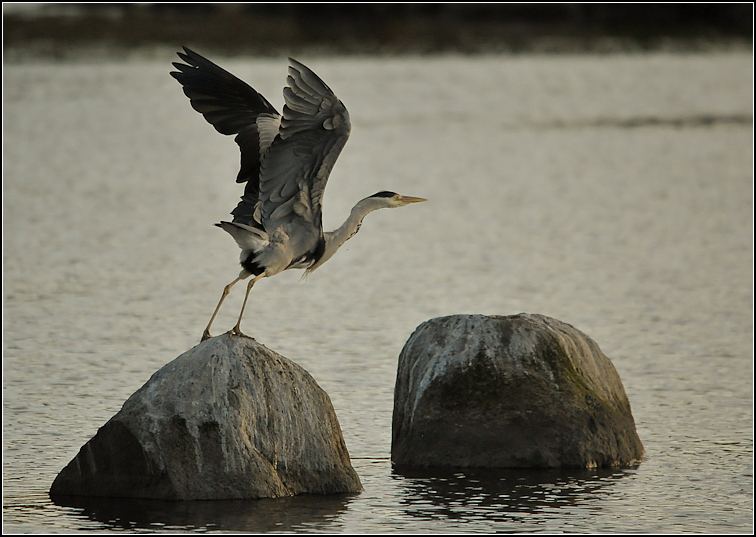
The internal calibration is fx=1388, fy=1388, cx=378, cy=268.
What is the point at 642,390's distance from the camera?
13039mm

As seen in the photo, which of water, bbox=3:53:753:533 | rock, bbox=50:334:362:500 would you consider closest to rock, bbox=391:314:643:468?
water, bbox=3:53:753:533

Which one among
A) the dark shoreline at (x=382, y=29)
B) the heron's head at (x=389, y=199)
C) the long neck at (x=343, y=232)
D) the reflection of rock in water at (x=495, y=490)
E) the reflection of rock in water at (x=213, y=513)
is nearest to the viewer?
the reflection of rock in water at (x=213, y=513)

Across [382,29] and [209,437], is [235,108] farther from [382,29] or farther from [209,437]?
[382,29]

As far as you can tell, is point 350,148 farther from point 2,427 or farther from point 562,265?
point 2,427

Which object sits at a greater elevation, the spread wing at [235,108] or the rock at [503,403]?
the spread wing at [235,108]

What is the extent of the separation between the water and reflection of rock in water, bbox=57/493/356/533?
0.02 meters

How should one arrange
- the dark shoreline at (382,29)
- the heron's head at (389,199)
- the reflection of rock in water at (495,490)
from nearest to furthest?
the reflection of rock in water at (495,490) → the heron's head at (389,199) → the dark shoreline at (382,29)

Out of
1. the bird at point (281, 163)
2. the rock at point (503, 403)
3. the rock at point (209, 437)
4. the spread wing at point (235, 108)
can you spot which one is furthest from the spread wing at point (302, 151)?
the rock at point (503, 403)

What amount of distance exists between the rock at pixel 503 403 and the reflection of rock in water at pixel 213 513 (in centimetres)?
131

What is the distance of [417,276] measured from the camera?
18844 mm

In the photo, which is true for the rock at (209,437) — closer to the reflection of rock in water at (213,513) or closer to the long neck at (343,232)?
the reflection of rock in water at (213,513)

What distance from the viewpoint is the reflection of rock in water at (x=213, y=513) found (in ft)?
29.2

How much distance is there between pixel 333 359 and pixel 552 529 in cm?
537

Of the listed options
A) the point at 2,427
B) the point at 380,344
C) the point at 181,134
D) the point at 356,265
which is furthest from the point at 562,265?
the point at 181,134
